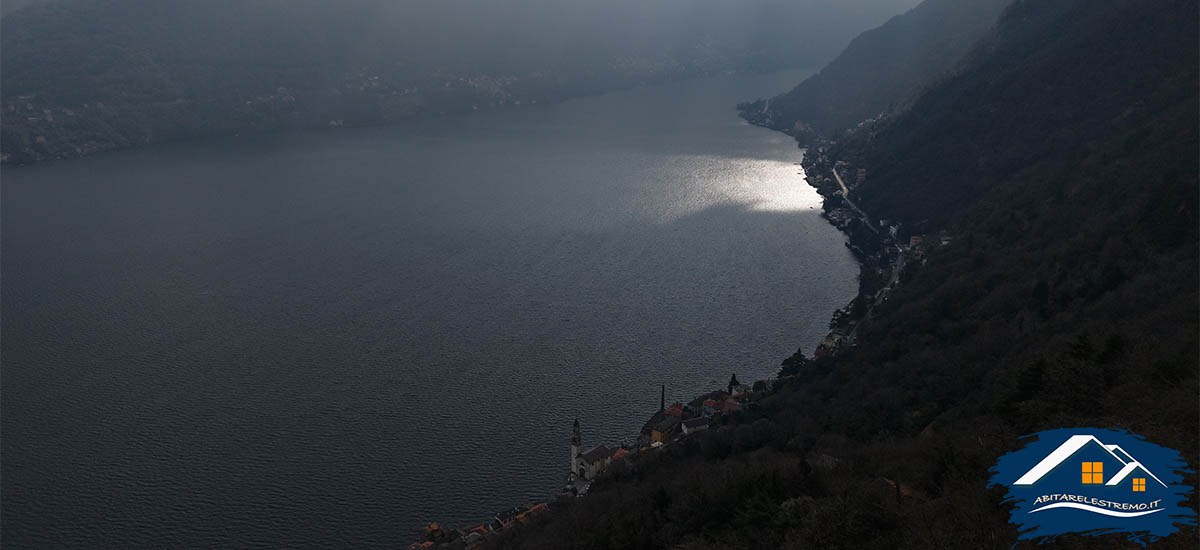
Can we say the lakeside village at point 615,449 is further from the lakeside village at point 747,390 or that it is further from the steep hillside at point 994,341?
the steep hillside at point 994,341

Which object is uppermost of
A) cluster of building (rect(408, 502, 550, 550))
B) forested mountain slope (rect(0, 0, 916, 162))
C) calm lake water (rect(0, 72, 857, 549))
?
forested mountain slope (rect(0, 0, 916, 162))

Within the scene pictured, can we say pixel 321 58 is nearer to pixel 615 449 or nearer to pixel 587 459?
pixel 615 449

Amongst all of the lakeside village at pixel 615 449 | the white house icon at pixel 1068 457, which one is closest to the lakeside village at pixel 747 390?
the lakeside village at pixel 615 449

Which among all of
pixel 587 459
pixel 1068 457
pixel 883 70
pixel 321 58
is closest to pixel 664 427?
pixel 587 459

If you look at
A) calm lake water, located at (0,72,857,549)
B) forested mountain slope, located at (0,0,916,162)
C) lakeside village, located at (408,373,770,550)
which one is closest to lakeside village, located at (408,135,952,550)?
lakeside village, located at (408,373,770,550)

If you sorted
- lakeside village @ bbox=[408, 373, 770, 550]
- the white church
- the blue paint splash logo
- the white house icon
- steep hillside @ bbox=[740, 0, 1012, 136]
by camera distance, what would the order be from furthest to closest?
steep hillside @ bbox=[740, 0, 1012, 136], the white church, lakeside village @ bbox=[408, 373, 770, 550], the white house icon, the blue paint splash logo

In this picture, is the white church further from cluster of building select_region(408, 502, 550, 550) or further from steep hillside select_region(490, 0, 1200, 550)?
steep hillside select_region(490, 0, 1200, 550)
